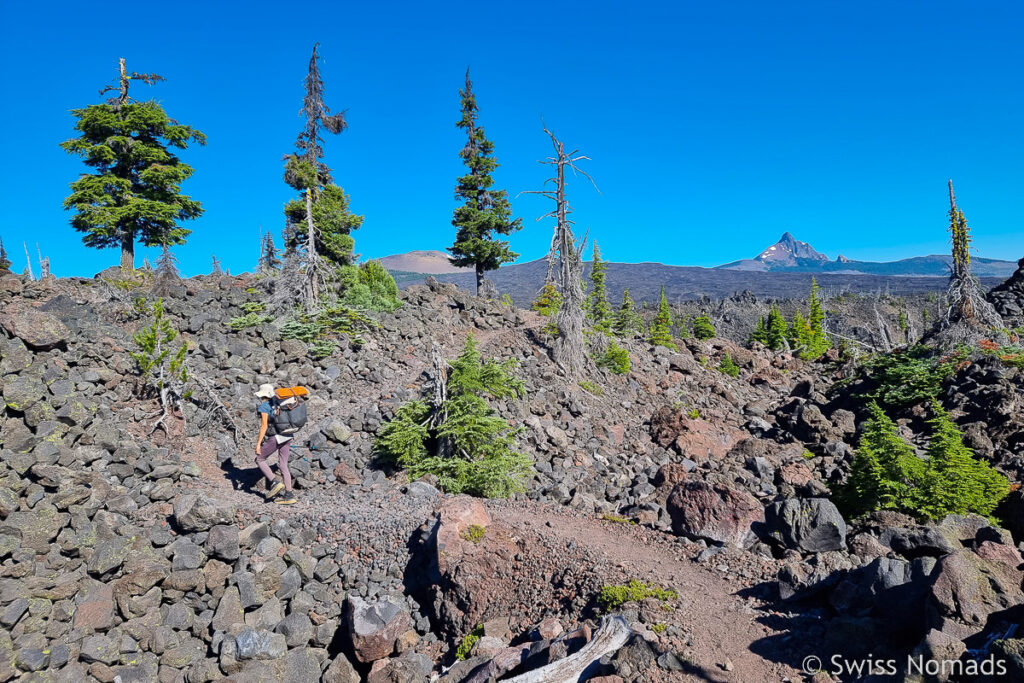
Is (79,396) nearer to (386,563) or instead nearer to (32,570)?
(32,570)

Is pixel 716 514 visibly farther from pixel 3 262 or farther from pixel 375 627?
pixel 3 262

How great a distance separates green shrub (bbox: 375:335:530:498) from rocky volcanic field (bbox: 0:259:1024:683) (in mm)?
590

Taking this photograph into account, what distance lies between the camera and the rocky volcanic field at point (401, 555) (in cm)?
568

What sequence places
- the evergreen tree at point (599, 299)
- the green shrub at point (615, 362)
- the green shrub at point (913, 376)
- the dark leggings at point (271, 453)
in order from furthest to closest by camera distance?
→ the evergreen tree at point (599, 299)
the green shrub at point (615, 362)
the green shrub at point (913, 376)
the dark leggings at point (271, 453)

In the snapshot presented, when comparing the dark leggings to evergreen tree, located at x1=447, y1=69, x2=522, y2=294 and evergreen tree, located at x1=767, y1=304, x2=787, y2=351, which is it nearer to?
evergreen tree, located at x1=447, y1=69, x2=522, y2=294

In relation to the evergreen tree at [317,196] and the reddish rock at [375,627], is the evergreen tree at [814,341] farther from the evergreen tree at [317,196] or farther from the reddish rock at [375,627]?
the reddish rock at [375,627]

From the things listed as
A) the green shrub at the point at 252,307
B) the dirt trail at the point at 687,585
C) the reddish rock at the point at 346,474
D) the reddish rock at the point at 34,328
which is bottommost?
the dirt trail at the point at 687,585

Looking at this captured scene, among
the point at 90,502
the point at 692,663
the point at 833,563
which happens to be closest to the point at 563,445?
the point at 833,563

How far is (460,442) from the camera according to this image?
11.2 metres

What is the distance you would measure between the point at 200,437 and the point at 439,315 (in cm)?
1148

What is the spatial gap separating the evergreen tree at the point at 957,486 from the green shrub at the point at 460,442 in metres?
6.84

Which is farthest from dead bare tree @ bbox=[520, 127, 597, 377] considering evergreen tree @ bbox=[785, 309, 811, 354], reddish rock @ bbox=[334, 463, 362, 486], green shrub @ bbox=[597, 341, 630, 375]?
evergreen tree @ bbox=[785, 309, 811, 354]

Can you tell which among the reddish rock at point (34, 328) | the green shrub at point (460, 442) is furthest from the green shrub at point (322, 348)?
the reddish rock at point (34, 328)

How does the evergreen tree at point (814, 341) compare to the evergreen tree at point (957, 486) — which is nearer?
the evergreen tree at point (957, 486)
